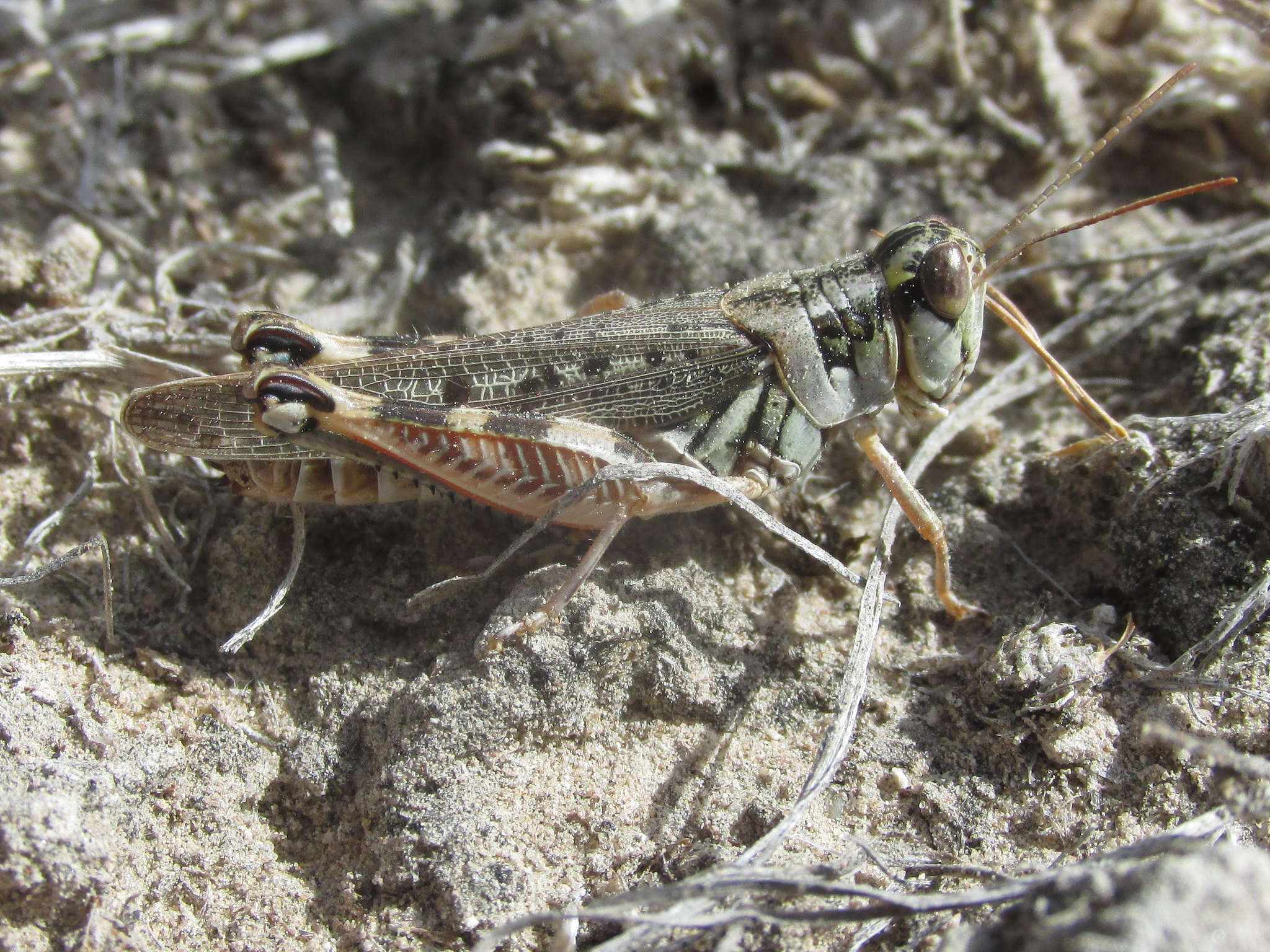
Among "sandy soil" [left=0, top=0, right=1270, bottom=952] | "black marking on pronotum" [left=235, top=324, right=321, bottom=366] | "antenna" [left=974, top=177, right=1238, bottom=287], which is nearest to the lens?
"sandy soil" [left=0, top=0, right=1270, bottom=952]

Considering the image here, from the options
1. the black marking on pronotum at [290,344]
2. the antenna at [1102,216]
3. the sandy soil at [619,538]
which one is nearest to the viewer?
the sandy soil at [619,538]

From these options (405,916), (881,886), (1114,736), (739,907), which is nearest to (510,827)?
(405,916)

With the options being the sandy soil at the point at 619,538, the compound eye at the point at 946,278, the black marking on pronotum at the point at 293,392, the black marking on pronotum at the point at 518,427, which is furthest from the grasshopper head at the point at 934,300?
the black marking on pronotum at the point at 293,392

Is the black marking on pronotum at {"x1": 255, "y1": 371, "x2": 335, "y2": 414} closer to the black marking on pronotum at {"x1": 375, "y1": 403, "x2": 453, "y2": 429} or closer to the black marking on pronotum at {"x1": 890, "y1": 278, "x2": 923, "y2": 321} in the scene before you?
the black marking on pronotum at {"x1": 375, "y1": 403, "x2": 453, "y2": 429}

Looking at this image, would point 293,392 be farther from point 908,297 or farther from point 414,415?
point 908,297

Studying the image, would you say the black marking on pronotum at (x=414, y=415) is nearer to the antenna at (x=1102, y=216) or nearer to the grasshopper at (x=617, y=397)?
the grasshopper at (x=617, y=397)

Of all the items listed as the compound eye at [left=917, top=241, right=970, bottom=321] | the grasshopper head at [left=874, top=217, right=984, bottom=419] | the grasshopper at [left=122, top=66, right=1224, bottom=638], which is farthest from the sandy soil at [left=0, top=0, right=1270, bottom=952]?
the compound eye at [left=917, top=241, right=970, bottom=321]

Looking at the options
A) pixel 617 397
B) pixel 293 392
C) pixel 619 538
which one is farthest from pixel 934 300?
pixel 293 392

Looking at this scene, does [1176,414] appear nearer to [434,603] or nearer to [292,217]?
[434,603]
